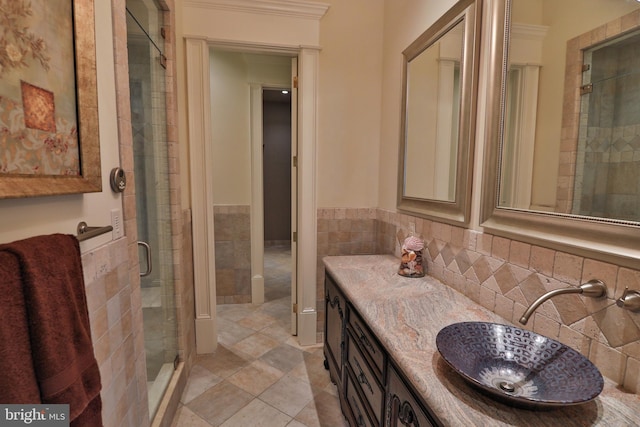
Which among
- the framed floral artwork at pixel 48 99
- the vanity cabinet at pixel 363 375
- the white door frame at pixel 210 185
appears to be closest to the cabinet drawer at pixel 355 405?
the vanity cabinet at pixel 363 375

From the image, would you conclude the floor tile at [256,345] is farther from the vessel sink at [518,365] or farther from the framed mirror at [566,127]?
the framed mirror at [566,127]

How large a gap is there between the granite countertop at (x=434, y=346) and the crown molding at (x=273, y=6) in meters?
1.85

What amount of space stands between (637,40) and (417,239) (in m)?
1.15

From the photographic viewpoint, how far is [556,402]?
2.08ft

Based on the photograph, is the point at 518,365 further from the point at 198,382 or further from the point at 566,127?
the point at 198,382

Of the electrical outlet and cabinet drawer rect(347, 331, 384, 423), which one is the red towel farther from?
cabinet drawer rect(347, 331, 384, 423)

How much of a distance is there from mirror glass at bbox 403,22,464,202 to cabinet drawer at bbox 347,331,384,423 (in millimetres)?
882

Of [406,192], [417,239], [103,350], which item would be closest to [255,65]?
[406,192]

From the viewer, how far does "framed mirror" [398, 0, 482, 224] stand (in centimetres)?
135

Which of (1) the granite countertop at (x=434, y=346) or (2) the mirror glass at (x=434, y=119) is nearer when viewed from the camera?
(1) the granite countertop at (x=434, y=346)

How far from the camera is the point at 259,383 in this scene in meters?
2.06

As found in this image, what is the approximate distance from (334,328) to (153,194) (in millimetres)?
1346

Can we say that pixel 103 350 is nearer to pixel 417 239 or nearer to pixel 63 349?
pixel 63 349

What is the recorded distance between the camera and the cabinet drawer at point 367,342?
1131 mm
